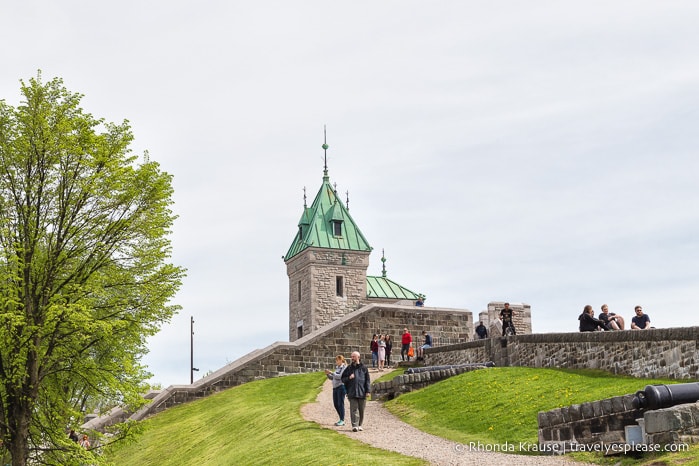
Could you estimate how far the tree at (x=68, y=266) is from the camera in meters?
22.1

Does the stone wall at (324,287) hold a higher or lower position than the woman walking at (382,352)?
higher

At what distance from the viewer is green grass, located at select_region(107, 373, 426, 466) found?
17.1 meters

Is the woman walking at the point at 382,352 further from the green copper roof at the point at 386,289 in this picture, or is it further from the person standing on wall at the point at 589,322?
the green copper roof at the point at 386,289

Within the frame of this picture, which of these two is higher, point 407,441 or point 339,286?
point 339,286

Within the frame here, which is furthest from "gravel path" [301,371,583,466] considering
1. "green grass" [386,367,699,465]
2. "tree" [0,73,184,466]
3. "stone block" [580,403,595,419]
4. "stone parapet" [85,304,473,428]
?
"stone parapet" [85,304,473,428]

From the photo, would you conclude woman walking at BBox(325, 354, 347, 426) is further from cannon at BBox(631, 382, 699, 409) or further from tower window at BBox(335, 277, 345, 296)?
tower window at BBox(335, 277, 345, 296)

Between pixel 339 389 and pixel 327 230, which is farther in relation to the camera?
pixel 327 230

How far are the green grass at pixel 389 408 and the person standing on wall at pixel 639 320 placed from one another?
161cm

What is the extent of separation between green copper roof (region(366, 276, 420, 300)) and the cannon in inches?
1896

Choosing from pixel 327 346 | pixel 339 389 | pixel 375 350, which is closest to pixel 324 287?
pixel 327 346

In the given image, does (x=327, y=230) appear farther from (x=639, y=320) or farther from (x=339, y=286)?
(x=639, y=320)

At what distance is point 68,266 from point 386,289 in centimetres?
4150

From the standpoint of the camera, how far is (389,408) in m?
24.1

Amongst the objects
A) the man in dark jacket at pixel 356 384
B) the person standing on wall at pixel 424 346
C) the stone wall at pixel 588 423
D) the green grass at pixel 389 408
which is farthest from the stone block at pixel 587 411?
the person standing on wall at pixel 424 346
